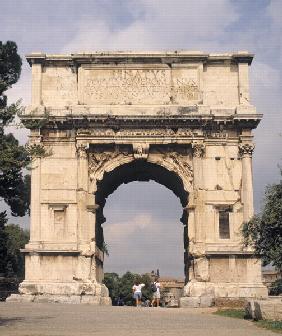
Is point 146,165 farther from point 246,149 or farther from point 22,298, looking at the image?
point 22,298

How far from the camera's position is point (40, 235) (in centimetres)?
2719

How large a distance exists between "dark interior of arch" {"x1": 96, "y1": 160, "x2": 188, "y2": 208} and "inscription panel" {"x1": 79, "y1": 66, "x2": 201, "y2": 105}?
2798mm

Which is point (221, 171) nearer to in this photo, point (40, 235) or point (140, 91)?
→ point (140, 91)

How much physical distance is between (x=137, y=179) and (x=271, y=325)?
18.4m

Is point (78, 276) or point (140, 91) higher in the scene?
point (140, 91)

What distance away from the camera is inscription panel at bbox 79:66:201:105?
28.5 meters

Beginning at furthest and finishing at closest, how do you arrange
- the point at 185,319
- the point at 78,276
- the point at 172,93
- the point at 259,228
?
the point at 172,93
the point at 78,276
the point at 259,228
the point at 185,319

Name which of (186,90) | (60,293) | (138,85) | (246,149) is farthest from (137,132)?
(60,293)

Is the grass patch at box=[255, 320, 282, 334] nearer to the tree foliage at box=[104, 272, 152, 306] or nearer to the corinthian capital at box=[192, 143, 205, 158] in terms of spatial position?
the corinthian capital at box=[192, 143, 205, 158]

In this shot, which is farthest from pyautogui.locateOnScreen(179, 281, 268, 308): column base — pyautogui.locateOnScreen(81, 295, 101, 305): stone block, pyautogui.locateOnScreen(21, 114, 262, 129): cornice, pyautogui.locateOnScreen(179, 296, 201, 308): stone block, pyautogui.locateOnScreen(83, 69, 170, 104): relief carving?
pyautogui.locateOnScreen(83, 69, 170, 104): relief carving

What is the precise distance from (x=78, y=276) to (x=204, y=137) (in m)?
7.74

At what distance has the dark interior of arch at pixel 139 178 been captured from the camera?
28812 millimetres

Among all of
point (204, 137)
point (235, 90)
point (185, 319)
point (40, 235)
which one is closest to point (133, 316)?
point (185, 319)

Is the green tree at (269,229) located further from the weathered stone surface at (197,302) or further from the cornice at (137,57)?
the cornice at (137,57)
